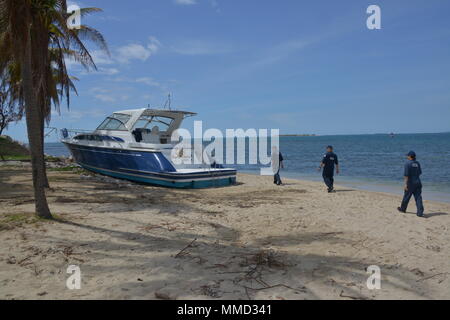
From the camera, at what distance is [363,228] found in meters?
7.00

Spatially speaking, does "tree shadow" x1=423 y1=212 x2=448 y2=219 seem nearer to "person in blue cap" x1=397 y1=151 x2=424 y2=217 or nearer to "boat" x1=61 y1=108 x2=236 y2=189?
"person in blue cap" x1=397 y1=151 x2=424 y2=217

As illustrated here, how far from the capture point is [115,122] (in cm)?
1489

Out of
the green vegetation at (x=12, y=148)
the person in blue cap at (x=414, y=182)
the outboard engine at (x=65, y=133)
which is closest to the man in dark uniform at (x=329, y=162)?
the person in blue cap at (x=414, y=182)

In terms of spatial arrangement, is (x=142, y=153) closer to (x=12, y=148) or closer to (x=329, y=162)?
(x=329, y=162)

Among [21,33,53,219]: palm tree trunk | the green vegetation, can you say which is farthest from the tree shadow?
the green vegetation

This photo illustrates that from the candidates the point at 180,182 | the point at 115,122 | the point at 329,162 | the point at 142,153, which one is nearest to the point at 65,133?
the point at 115,122

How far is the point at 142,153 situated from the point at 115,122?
2.87 meters

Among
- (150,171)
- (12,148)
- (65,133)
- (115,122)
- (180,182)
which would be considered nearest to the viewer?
(180,182)

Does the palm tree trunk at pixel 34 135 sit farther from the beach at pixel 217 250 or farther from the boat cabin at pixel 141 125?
the boat cabin at pixel 141 125

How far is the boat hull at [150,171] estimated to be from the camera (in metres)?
12.6

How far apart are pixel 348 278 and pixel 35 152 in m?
6.29

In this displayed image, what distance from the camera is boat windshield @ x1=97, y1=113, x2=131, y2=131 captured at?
14484mm

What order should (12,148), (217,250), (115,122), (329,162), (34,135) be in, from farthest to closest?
(12,148) → (115,122) → (329,162) → (34,135) → (217,250)

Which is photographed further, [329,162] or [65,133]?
[65,133]
